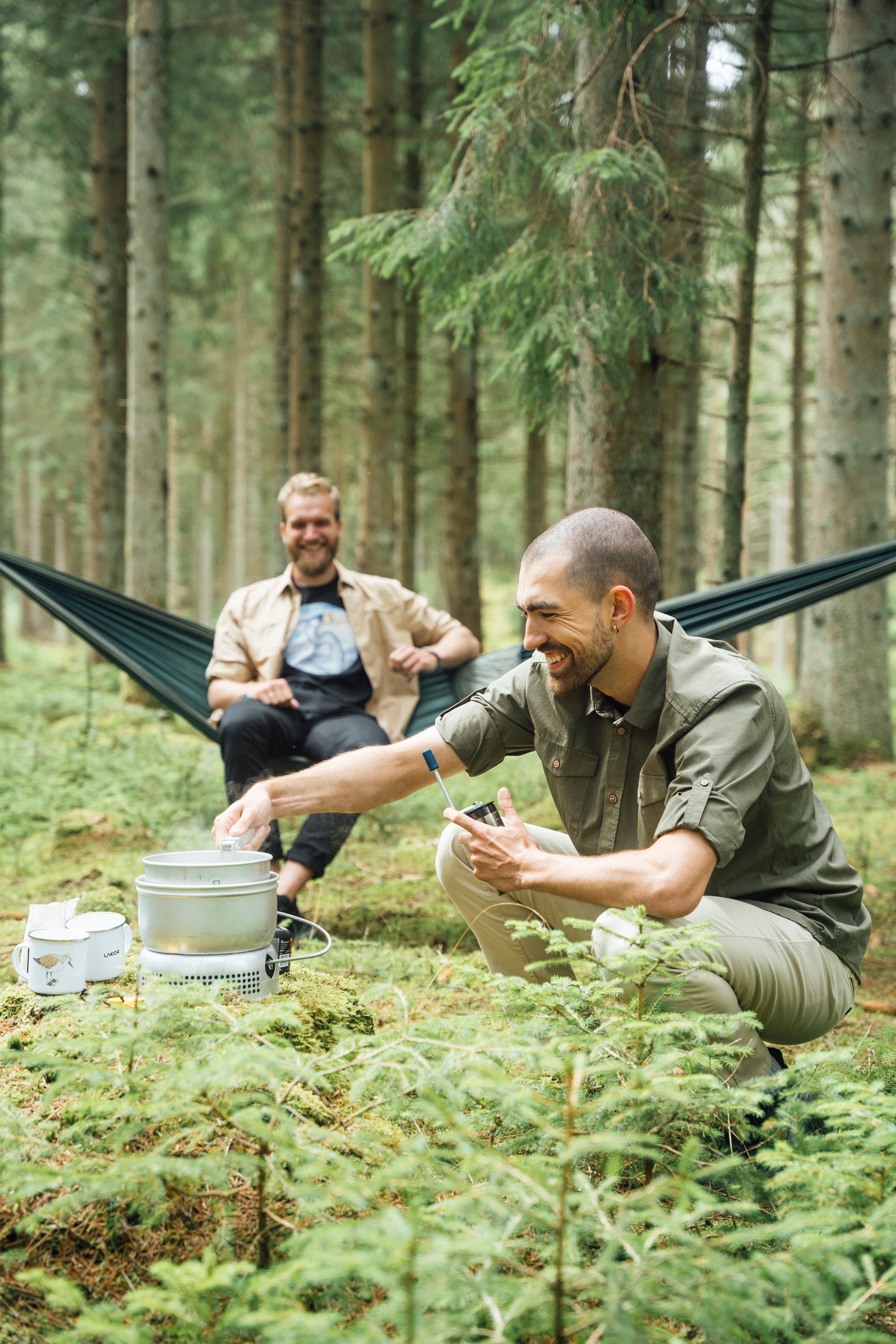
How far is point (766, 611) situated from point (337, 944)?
6.31ft

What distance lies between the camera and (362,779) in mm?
2264

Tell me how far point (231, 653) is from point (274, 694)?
14.9 inches

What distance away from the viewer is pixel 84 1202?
133cm

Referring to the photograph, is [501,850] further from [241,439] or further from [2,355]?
[241,439]

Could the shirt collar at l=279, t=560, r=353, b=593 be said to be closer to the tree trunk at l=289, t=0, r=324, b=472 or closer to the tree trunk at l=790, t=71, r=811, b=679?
the tree trunk at l=289, t=0, r=324, b=472

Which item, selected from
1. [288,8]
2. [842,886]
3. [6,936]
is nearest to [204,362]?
[288,8]

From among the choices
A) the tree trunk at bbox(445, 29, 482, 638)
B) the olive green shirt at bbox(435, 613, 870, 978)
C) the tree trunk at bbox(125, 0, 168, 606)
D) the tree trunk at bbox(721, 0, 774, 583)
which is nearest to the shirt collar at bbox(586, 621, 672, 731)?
the olive green shirt at bbox(435, 613, 870, 978)

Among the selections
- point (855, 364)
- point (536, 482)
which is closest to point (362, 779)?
point (855, 364)

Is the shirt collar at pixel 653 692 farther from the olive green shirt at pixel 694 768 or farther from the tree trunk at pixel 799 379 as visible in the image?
the tree trunk at pixel 799 379

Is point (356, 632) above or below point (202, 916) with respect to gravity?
above

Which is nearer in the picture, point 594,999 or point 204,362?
point 594,999

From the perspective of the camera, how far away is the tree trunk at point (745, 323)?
13.1ft

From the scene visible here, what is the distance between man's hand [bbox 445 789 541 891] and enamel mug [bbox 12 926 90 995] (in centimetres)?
74

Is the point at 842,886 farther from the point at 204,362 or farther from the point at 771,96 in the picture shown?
the point at 204,362
